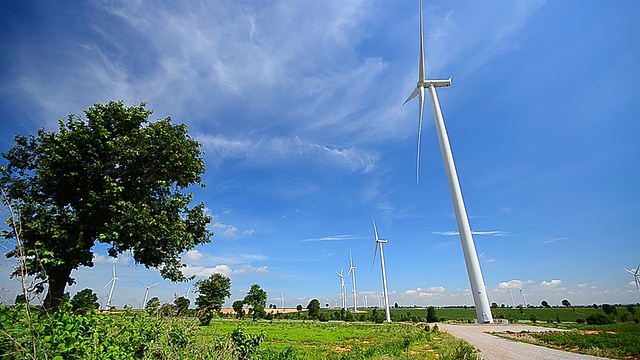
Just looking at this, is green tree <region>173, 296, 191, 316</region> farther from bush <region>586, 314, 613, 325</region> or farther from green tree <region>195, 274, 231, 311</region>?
bush <region>586, 314, 613, 325</region>

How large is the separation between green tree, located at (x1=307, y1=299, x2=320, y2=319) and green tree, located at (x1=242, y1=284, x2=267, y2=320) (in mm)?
15938

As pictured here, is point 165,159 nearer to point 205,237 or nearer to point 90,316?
point 205,237

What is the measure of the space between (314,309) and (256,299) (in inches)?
871

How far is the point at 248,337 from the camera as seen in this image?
37.5ft

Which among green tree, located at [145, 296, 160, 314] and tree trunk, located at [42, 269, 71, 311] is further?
tree trunk, located at [42, 269, 71, 311]

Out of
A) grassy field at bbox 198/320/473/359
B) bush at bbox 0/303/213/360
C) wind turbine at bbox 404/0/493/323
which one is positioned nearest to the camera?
bush at bbox 0/303/213/360

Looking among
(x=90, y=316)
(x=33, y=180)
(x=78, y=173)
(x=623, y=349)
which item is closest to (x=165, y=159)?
(x=78, y=173)

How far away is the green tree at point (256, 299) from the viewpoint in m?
80.7

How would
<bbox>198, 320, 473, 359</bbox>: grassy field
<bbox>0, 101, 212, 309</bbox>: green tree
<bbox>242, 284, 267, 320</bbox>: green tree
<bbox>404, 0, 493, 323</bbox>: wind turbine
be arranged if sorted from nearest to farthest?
<bbox>198, 320, 473, 359</bbox>: grassy field → <bbox>0, 101, 212, 309</bbox>: green tree → <bbox>404, 0, 493, 323</bbox>: wind turbine → <bbox>242, 284, 267, 320</bbox>: green tree

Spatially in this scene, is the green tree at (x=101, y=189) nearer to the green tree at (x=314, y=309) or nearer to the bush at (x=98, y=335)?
the bush at (x=98, y=335)

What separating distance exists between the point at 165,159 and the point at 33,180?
6.94 meters

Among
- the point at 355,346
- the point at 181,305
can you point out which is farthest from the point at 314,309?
the point at 181,305

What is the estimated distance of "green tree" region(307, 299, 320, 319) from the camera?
301 ft

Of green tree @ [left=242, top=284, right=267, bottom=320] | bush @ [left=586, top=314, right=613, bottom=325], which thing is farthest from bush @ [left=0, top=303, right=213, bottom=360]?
green tree @ [left=242, top=284, right=267, bottom=320]
